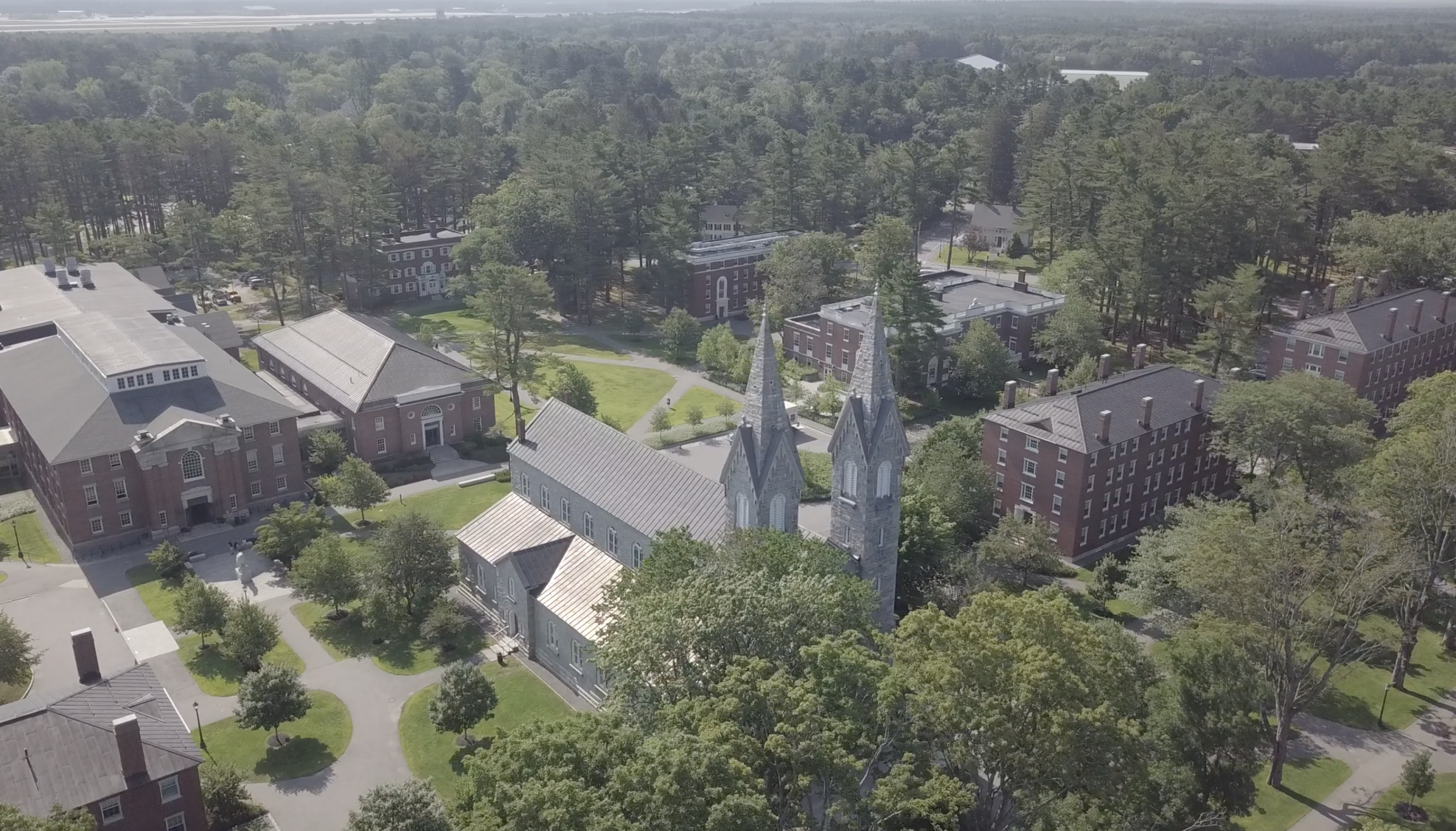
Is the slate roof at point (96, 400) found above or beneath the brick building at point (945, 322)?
above

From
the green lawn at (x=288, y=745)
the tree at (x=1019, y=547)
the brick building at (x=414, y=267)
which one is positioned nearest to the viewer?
the green lawn at (x=288, y=745)

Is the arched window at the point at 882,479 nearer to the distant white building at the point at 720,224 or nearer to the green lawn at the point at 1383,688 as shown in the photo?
the green lawn at the point at 1383,688

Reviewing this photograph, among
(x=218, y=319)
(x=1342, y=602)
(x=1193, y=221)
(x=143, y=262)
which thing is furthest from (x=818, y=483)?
(x=143, y=262)

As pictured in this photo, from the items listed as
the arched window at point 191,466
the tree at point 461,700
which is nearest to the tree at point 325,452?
the arched window at point 191,466

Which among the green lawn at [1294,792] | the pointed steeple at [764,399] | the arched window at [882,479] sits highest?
the pointed steeple at [764,399]

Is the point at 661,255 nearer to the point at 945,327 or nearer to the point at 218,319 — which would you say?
the point at 945,327

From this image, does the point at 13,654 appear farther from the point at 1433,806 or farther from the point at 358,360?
the point at 1433,806

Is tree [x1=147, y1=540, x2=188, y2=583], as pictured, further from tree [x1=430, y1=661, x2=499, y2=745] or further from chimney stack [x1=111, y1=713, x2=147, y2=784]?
chimney stack [x1=111, y1=713, x2=147, y2=784]
